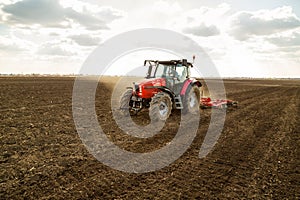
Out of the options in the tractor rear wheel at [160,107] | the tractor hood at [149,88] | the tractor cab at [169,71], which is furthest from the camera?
the tractor cab at [169,71]

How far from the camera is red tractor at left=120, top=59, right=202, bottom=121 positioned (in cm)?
880

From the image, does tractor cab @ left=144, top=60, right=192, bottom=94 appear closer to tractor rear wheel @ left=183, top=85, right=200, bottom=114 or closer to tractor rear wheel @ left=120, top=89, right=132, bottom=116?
tractor rear wheel @ left=183, top=85, right=200, bottom=114

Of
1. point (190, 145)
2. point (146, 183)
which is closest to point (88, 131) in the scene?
point (190, 145)

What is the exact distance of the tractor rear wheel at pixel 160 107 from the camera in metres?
8.32

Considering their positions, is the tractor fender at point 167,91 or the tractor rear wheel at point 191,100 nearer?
the tractor fender at point 167,91

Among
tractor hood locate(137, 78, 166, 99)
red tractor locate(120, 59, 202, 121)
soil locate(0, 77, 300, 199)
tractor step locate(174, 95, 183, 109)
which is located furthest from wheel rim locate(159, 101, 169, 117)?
soil locate(0, 77, 300, 199)

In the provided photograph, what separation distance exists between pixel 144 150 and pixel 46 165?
208 cm

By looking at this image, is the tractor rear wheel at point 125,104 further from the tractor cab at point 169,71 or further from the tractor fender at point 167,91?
the tractor fender at point 167,91

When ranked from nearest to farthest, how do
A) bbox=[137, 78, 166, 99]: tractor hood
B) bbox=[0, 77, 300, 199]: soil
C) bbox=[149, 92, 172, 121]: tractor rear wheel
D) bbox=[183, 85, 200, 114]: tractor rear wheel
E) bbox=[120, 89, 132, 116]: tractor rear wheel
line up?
bbox=[0, 77, 300, 199]: soil, bbox=[149, 92, 172, 121]: tractor rear wheel, bbox=[137, 78, 166, 99]: tractor hood, bbox=[120, 89, 132, 116]: tractor rear wheel, bbox=[183, 85, 200, 114]: tractor rear wheel

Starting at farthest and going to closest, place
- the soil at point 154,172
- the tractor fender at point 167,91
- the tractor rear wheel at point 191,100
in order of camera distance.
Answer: the tractor rear wheel at point 191,100 < the tractor fender at point 167,91 < the soil at point 154,172

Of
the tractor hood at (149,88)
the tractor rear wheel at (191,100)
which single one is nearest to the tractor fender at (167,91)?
the tractor hood at (149,88)

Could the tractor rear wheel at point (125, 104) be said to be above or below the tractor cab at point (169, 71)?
below

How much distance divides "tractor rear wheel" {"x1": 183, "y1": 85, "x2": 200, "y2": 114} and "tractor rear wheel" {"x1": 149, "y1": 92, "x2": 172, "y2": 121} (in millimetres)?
1371

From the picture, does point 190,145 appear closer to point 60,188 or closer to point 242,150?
point 242,150
